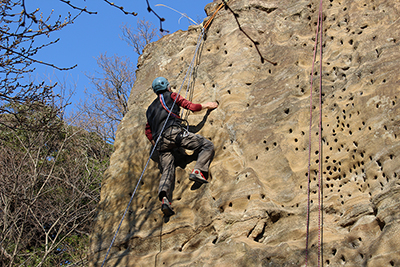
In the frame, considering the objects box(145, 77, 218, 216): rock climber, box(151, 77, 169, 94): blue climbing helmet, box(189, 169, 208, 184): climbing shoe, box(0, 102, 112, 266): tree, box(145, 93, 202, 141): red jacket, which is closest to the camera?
box(189, 169, 208, 184): climbing shoe

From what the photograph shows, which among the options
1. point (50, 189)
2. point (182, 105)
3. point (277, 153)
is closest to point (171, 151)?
point (182, 105)

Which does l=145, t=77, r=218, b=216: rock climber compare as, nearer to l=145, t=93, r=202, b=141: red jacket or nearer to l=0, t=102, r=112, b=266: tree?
l=145, t=93, r=202, b=141: red jacket

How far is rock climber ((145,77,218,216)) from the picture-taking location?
5902 millimetres

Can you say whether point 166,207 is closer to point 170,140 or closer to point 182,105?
point 170,140

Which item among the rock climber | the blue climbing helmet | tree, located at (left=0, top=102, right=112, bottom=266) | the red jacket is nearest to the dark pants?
the rock climber

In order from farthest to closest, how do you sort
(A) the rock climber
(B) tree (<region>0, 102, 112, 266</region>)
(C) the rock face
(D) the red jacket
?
(B) tree (<region>0, 102, 112, 266</region>), (D) the red jacket, (A) the rock climber, (C) the rock face

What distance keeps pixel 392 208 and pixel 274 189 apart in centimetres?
156

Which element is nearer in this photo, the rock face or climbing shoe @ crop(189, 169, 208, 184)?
the rock face

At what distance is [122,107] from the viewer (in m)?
17.5

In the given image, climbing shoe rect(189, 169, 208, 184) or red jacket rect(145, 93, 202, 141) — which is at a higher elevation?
red jacket rect(145, 93, 202, 141)

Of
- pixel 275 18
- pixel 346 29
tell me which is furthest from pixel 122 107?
pixel 346 29

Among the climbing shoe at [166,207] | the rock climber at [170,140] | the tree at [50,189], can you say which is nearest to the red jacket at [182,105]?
the rock climber at [170,140]

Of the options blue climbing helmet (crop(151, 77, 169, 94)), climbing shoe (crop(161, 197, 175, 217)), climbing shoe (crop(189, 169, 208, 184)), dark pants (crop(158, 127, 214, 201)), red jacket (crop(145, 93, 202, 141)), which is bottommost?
climbing shoe (crop(161, 197, 175, 217))

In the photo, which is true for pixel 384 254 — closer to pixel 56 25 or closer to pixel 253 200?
pixel 253 200
